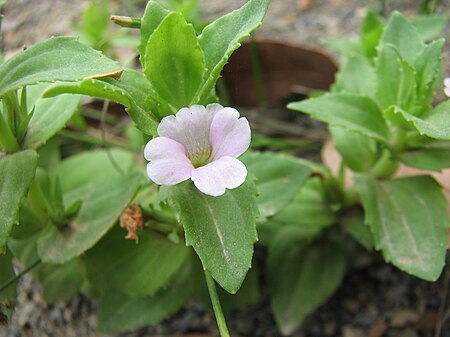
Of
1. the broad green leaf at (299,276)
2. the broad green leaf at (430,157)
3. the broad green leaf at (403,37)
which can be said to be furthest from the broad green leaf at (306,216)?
the broad green leaf at (403,37)

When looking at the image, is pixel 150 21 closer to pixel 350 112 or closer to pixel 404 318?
pixel 350 112

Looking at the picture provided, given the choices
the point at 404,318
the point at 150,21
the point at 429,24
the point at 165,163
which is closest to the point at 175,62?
the point at 150,21

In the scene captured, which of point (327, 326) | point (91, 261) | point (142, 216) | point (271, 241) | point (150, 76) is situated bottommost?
point (327, 326)

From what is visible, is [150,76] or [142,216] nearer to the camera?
[150,76]

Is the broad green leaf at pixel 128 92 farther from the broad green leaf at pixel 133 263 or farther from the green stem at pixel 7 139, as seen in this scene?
the broad green leaf at pixel 133 263

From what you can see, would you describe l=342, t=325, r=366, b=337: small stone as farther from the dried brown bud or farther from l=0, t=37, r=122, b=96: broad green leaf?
l=0, t=37, r=122, b=96: broad green leaf

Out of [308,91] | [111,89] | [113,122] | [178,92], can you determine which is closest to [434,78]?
[178,92]

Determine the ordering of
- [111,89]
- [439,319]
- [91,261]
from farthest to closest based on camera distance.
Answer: [439,319] < [91,261] < [111,89]

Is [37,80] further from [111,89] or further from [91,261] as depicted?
[91,261]
